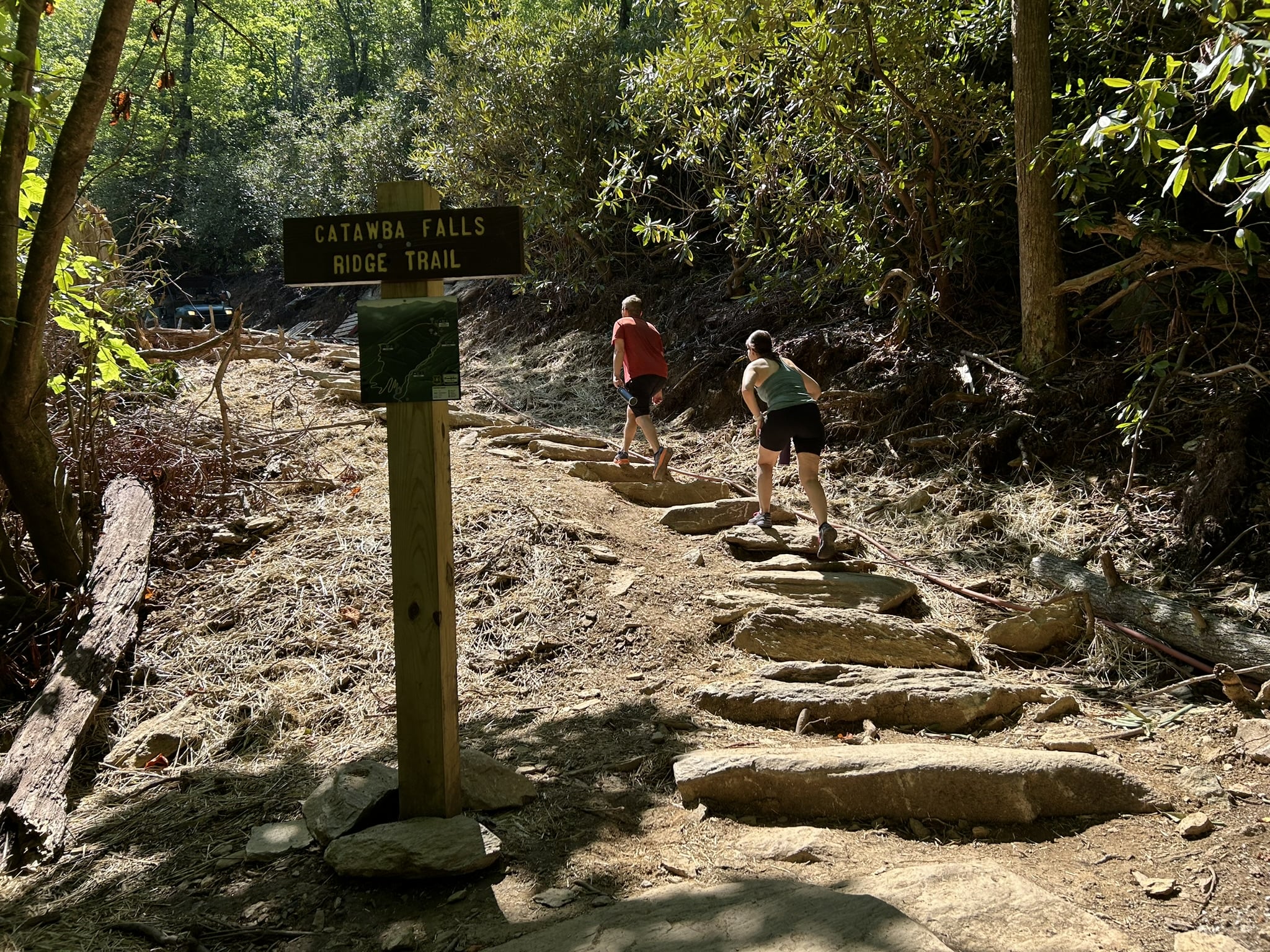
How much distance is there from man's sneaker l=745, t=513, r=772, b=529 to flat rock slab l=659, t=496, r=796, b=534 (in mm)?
285

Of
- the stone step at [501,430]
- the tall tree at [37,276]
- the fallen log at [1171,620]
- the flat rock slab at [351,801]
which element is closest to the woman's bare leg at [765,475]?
the fallen log at [1171,620]

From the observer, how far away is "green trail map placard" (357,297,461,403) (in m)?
3.39

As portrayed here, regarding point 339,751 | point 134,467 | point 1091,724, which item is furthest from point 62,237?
point 1091,724

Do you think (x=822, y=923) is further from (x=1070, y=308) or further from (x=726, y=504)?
(x=1070, y=308)

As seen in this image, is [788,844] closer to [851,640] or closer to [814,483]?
[851,640]

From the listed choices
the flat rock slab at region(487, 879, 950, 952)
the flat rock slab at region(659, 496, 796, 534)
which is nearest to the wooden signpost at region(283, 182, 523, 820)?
the flat rock slab at region(487, 879, 950, 952)

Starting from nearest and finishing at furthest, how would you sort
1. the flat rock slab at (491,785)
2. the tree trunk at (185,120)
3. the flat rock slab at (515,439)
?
the flat rock slab at (491,785), the flat rock slab at (515,439), the tree trunk at (185,120)

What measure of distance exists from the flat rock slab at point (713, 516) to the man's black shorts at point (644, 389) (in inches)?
53.8

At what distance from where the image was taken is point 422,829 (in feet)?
11.0

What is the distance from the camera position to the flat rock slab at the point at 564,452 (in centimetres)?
909

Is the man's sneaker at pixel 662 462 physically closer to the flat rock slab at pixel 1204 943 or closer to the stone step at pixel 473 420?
the stone step at pixel 473 420

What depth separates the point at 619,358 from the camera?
8547 mm

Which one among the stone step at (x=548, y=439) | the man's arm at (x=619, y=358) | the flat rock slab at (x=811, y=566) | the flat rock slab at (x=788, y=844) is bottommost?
the flat rock slab at (x=788, y=844)

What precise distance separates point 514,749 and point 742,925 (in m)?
1.97
